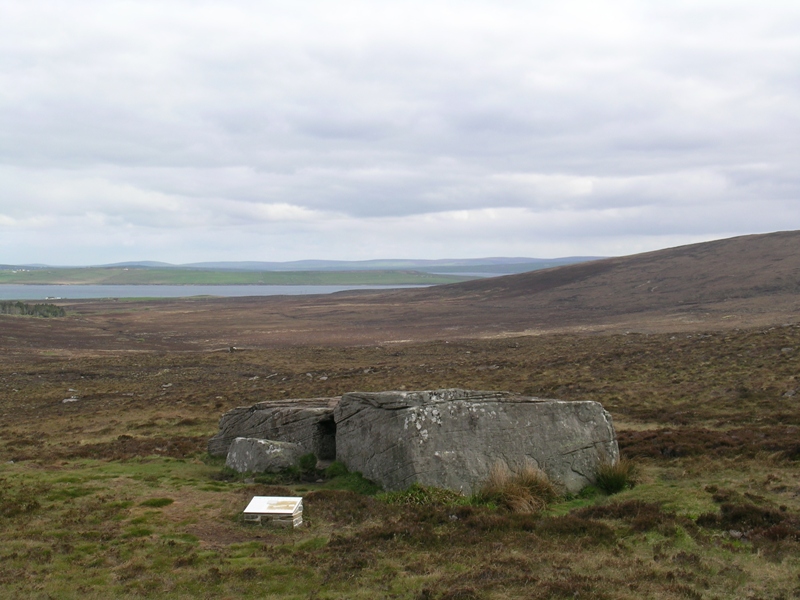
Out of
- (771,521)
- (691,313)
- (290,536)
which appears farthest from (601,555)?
(691,313)

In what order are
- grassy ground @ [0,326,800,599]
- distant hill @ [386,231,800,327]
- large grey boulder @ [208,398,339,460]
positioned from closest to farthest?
grassy ground @ [0,326,800,599] → large grey boulder @ [208,398,339,460] → distant hill @ [386,231,800,327]

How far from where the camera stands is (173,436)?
23.8m

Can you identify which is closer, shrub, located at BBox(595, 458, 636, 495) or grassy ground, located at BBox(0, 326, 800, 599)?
grassy ground, located at BBox(0, 326, 800, 599)

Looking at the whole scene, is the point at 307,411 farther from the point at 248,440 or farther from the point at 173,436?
the point at 173,436

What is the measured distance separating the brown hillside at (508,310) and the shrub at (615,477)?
53532 millimetres

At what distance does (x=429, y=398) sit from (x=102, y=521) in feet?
24.7

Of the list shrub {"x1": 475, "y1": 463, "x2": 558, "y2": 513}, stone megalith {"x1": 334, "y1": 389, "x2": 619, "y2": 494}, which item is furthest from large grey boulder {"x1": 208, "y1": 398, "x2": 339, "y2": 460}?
shrub {"x1": 475, "y1": 463, "x2": 558, "y2": 513}

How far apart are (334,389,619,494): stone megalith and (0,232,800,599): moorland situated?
2.17 ft

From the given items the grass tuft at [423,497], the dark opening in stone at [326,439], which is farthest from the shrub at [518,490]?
the dark opening in stone at [326,439]

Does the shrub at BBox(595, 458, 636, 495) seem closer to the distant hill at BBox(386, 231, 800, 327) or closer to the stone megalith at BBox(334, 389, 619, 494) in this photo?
the stone megalith at BBox(334, 389, 619, 494)

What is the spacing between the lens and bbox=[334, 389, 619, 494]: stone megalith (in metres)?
14.0

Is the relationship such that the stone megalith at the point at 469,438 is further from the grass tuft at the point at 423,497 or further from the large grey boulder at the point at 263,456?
the large grey boulder at the point at 263,456

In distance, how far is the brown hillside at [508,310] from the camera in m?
76.0

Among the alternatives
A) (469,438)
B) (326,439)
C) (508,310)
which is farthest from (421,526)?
(508,310)
